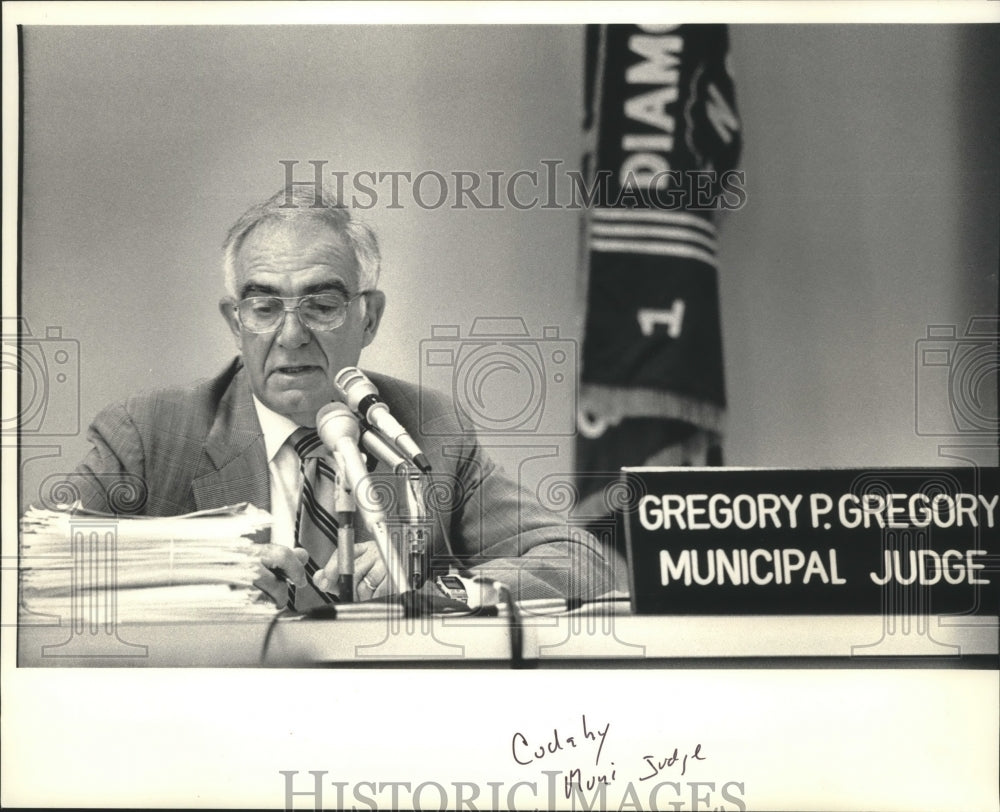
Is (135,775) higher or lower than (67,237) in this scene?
lower

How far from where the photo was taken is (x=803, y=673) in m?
3.03

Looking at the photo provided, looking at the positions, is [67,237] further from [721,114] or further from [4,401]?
[721,114]

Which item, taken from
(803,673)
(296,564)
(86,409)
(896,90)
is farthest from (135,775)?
(896,90)

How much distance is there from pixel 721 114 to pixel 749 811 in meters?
2.08

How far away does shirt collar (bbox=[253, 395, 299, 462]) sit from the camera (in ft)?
10.1

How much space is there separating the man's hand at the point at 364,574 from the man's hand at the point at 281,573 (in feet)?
0.18

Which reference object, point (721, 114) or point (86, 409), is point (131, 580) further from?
point (721, 114)

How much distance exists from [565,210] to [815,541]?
4.09 ft

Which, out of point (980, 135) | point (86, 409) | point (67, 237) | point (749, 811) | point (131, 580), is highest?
point (980, 135)
